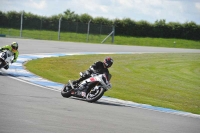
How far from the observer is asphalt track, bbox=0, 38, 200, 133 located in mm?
9172

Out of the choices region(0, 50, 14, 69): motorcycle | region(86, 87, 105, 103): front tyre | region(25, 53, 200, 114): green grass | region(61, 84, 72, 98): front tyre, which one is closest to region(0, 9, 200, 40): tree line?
region(25, 53, 200, 114): green grass

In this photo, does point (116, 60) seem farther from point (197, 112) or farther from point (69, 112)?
point (69, 112)

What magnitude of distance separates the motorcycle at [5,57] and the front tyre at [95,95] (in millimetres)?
5757

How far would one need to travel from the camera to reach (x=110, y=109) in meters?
12.6

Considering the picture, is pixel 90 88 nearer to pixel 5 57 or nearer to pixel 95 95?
pixel 95 95

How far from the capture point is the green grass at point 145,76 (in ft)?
53.8

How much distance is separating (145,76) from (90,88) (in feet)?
32.0

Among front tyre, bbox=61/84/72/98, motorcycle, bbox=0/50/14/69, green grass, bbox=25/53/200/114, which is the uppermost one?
motorcycle, bbox=0/50/14/69

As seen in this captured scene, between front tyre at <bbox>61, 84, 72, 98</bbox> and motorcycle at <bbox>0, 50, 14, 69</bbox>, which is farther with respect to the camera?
motorcycle at <bbox>0, 50, 14, 69</bbox>

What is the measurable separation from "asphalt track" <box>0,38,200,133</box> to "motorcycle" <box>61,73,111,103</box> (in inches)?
8.7

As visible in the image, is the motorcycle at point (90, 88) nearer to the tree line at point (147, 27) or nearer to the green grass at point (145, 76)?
the green grass at point (145, 76)

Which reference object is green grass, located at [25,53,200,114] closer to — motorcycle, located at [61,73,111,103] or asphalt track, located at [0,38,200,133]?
motorcycle, located at [61,73,111,103]

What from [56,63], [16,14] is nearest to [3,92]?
[56,63]

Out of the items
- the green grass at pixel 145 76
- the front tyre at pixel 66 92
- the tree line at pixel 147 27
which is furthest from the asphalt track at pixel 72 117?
the tree line at pixel 147 27
